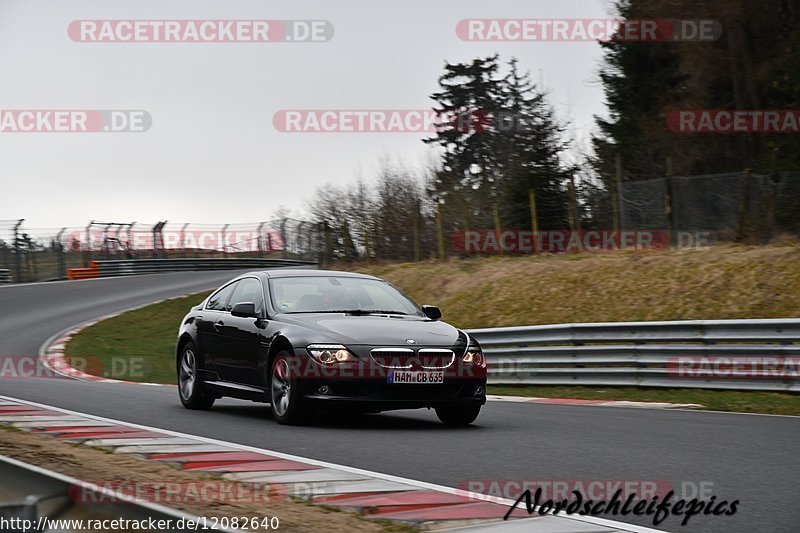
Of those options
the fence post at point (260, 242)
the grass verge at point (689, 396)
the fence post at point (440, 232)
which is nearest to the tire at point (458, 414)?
the grass verge at point (689, 396)

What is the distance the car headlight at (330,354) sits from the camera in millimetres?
9094

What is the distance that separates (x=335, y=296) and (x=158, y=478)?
449 centimetres

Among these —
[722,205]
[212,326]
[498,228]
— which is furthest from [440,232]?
[212,326]

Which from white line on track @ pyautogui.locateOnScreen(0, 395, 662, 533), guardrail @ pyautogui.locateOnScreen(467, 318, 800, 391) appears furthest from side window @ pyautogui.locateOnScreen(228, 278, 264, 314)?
guardrail @ pyautogui.locateOnScreen(467, 318, 800, 391)

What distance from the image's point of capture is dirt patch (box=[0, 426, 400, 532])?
492cm

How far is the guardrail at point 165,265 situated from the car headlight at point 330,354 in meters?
36.6

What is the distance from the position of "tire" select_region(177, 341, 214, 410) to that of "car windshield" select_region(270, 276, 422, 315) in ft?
4.80

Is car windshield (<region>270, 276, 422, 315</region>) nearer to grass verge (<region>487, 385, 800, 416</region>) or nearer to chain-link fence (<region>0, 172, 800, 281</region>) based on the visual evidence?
grass verge (<region>487, 385, 800, 416</region>)

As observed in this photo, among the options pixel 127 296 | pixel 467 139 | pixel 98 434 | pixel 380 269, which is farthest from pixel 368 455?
pixel 467 139

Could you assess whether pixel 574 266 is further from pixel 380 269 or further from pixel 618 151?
pixel 618 151

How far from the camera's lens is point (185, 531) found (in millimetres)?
3482

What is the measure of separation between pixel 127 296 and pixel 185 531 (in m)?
32.0

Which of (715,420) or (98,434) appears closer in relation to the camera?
(98,434)

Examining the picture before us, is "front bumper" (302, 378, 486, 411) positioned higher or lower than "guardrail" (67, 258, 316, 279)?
lower
